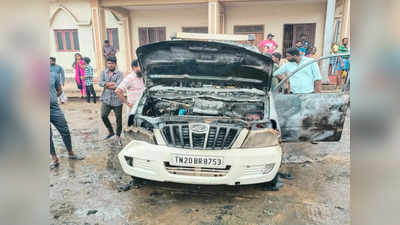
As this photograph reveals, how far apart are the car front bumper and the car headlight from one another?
0.19 ft

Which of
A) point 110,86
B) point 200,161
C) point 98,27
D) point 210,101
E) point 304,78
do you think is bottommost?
point 200,161

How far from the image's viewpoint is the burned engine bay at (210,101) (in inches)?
143

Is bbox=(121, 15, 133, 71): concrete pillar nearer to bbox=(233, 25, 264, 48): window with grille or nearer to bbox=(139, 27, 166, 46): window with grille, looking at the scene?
bbox=(139, 27, 166, 46): window with grille

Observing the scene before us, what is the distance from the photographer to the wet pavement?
2.64 meters

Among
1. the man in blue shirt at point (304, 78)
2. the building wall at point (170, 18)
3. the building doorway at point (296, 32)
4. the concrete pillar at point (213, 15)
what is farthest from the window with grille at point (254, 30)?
the man in blue shirt at point (304, 78)

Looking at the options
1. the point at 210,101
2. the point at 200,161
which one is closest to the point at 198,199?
the point at 200,161

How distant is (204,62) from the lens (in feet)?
12.7

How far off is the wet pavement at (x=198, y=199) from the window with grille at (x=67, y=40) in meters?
9.64

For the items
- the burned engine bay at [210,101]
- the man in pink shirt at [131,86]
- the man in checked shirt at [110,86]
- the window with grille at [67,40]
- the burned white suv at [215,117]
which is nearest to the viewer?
the burned white suv at [215,117]

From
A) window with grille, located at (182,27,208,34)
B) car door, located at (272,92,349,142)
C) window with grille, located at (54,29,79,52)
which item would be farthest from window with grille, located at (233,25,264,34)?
car door, located at (272,92,349,142)

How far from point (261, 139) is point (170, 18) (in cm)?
994

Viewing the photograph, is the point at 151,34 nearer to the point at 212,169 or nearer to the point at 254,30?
the point at 254,30

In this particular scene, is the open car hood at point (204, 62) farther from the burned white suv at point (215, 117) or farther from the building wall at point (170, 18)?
the building wall at point (170, 18)
